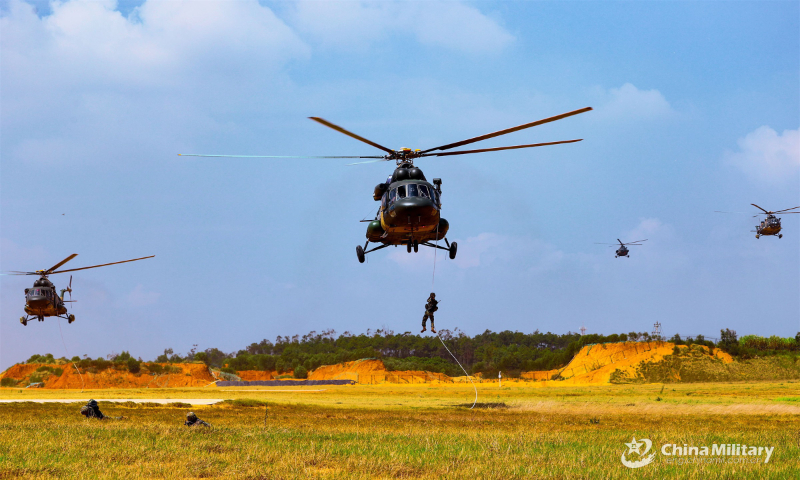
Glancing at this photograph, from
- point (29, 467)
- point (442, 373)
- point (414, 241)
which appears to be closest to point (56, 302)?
point (414, 241)

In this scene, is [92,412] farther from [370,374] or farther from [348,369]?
[348,369]

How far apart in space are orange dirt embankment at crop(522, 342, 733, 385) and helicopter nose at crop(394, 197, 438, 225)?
63950 mm

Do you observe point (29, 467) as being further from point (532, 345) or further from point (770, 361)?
point (532, 345)

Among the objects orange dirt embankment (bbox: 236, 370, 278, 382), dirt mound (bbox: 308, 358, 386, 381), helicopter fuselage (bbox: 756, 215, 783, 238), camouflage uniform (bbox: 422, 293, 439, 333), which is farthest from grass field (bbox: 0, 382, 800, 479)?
orange dirt embankment (bbox: 236, 370, 278, 382)

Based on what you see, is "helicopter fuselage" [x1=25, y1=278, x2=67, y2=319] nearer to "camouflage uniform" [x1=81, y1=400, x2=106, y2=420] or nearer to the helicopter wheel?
"camouflage uniform" [x1=81, y1=400, x2=106, y2=420]

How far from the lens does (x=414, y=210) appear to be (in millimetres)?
21125

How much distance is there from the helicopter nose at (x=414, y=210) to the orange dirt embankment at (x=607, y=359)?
64.0 metres

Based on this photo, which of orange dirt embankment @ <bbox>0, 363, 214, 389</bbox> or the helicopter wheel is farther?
orange dirt embankment @ <bbox>0, 363, 214, 389</bbox>

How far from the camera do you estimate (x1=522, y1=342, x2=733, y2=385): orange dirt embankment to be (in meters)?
82.0

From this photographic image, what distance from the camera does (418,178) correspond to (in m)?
22.4

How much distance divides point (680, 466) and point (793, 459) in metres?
3.38

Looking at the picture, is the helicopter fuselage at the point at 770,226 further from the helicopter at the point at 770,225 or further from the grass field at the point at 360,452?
the grass field at the point at 360,452

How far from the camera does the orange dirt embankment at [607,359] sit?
82.0 metres

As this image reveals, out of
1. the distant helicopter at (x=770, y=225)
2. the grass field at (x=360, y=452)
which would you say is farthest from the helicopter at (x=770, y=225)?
the grass field at (x=360, y=452)
